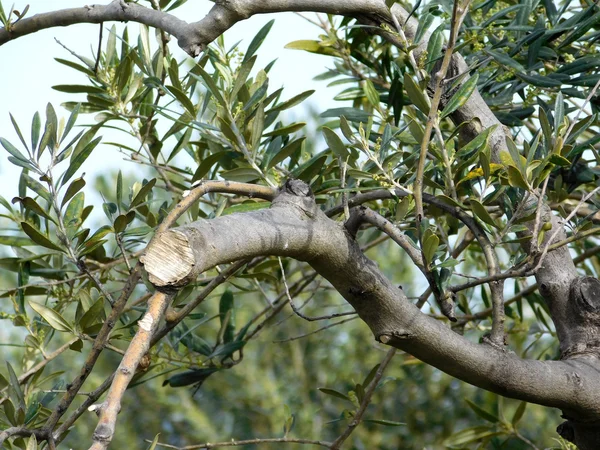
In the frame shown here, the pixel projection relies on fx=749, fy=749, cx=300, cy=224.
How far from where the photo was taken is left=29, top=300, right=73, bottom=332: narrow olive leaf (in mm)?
988

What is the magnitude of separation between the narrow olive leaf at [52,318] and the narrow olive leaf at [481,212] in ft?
1.82

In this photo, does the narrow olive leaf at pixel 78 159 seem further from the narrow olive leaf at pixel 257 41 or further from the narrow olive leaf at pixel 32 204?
the narrow olive leaf at pixel 257 41

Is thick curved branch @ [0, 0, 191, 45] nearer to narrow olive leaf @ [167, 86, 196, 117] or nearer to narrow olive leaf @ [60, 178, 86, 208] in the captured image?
narrow olive leaf @ [167, 86, 196, 117]

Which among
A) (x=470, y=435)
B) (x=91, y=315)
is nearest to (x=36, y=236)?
(x=91, y=315)

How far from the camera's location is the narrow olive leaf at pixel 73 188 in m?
0.98

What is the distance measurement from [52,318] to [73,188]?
177mm

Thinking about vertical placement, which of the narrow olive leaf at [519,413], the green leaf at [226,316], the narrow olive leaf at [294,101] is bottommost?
the narrow olive leaf at [519,413]

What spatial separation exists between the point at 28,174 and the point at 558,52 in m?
0.81

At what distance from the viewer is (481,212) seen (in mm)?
854

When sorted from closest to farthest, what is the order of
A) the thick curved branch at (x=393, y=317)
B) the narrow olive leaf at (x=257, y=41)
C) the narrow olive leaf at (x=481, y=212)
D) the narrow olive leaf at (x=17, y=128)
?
the thick curved branch at (x=393, y=317) < the narrow olive leaf at (x=481, y=212) < the narrow olive leaf at (x=17, y=128) < the narrow olive leaf at (x=257, y=41)

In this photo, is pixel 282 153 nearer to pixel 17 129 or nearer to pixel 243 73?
pixel 243 73

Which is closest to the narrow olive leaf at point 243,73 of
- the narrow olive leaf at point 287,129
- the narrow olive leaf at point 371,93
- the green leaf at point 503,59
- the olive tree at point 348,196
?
the olive tree at point 348,196

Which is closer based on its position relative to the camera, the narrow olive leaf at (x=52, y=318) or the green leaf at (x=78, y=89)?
the narrow olive leaf at (x=52, y=318)

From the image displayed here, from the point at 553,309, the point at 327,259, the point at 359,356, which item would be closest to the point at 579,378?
the point at 553,309
